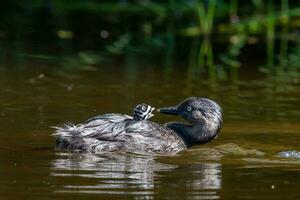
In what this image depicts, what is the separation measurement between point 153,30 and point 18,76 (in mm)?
8000

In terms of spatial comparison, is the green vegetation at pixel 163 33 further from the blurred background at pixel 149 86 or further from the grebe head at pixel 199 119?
the grebe head at pixel 199 119

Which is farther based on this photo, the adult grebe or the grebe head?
the grebe head

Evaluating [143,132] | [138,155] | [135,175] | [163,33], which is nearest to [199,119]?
[143,132]

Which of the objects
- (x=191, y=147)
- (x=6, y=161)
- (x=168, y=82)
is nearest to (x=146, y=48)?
(x=168, y=82)

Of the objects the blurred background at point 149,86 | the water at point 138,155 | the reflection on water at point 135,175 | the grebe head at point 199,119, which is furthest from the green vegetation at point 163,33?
the reflection on water at point 135,175

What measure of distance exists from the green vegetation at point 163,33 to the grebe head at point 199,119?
4.84m

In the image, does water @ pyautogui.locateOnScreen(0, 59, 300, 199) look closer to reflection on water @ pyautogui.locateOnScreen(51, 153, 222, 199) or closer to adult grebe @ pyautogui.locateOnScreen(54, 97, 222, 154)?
reflection on water @ pyautogui.locateOnScreen(51, 153, 222, 199)

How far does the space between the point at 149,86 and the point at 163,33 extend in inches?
301

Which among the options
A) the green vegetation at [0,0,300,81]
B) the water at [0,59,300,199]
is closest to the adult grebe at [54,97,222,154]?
the water at [0,59,300,199]

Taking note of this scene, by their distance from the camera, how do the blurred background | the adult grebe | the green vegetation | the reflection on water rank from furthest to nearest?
the green vegetation < the adult grebe < the blurred background < the reflection on water

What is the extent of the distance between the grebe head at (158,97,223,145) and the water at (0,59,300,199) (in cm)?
15

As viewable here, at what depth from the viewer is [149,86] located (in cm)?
1444

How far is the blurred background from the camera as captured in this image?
8477 mm

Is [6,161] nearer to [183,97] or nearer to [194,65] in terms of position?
[183,97]
